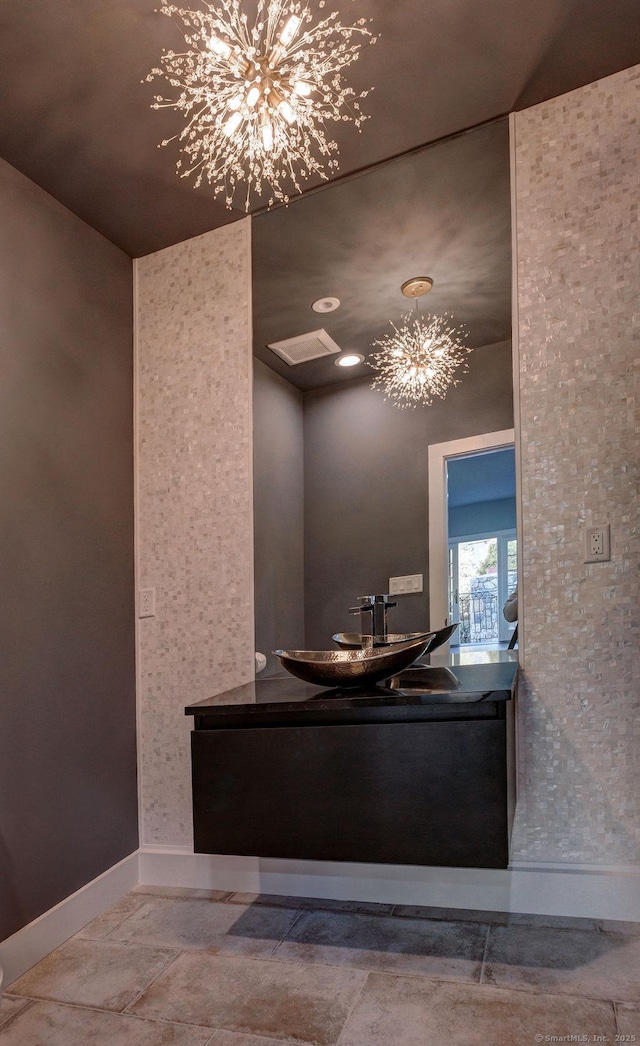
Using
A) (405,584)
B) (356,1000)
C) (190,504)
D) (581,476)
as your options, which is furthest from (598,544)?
(190,504)

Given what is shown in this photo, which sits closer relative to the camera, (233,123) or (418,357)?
(233,123)

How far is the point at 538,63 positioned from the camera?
1.83 meters

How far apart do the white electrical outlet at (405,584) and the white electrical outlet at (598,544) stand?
1.75ft

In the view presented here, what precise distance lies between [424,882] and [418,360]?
175 cm

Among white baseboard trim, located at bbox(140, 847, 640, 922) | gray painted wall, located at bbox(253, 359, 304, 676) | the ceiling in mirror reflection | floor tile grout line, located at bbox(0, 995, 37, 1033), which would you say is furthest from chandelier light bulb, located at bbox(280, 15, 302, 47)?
floor tile grout line, located at bbox(0, 995, 37, 1033)

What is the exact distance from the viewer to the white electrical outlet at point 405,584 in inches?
82.6

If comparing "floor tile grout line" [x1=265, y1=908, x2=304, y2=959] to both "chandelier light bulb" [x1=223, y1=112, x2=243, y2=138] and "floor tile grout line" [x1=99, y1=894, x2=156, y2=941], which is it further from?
"chandelier light bulb" [x1=223, y1=112, x2=243, y2=138]

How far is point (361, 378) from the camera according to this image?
2.26 metres

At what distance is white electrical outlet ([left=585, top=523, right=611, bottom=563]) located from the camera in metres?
1.84

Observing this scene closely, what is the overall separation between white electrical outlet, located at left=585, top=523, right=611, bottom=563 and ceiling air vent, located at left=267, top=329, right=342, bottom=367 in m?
1.09

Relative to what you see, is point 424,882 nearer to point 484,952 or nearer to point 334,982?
point 484,952

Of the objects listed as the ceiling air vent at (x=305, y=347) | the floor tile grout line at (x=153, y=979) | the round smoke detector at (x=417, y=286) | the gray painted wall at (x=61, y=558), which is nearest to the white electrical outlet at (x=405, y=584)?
the ceiling air vent at (x=305, y=347)

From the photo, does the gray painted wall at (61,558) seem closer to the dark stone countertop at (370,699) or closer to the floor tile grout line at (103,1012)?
the floor tile grout line at (103,1012)

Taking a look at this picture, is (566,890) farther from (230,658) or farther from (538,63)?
(538,63)
